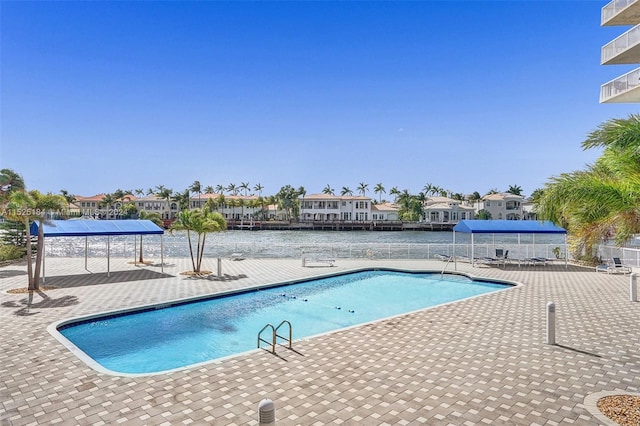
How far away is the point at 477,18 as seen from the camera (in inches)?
612

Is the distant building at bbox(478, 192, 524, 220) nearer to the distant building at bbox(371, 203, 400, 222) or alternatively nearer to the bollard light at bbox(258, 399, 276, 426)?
the distant building at bbox(371, 203, 400, 222)

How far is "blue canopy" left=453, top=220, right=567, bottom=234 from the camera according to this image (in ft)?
64.0

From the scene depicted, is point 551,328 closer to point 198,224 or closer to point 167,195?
point 198,224

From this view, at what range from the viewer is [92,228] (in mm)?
16031

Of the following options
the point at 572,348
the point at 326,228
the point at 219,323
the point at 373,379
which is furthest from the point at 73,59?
the point at 326,228

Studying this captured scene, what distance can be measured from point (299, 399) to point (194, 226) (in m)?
13.0

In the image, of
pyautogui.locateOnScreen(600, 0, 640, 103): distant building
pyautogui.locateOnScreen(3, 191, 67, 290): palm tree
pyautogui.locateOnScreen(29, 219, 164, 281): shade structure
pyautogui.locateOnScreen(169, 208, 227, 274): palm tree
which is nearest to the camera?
pyautogui.locateOnScreen(3, 191, 67, 290): palm tree

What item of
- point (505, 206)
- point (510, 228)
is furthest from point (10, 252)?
point (505, 206)

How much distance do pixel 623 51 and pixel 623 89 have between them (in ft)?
5.19

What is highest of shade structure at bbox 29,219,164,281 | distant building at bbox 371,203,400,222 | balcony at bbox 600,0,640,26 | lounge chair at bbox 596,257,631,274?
balcony at bbox 600,0,640,26

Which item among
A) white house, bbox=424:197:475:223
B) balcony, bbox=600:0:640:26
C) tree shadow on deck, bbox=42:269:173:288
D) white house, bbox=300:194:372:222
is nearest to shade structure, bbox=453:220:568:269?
balcony, bbox=600:0:640:26

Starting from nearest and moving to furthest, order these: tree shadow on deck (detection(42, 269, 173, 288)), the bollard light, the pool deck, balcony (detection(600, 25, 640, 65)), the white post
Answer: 1. the bollard light
2. the pool deck
3. the white post
4. tree shadow on deck (detection(42, 269, 173, 288))
5. balcony (detection(600, 25, 640, 65))

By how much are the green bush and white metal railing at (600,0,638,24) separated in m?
31.2

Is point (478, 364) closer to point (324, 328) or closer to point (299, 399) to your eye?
point (299, 399)
